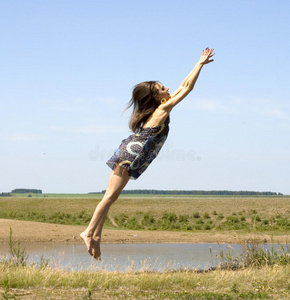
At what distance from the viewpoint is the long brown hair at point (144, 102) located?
7.60 metres

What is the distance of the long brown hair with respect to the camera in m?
7.60

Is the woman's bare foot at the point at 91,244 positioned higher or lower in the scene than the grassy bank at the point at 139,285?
higher

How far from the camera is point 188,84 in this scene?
7539 millimetres

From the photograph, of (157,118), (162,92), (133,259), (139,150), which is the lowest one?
(133,259)

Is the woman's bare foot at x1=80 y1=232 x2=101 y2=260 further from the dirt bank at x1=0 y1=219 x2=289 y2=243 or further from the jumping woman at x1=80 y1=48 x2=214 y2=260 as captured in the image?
the dirt bank at x1=0 y1=219 x2=289 y2=243

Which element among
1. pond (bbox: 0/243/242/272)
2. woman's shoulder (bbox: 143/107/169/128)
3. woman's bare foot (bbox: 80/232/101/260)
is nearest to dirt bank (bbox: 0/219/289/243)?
pond (bbox: 0/243/242/272)

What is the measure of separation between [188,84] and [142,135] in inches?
31.6

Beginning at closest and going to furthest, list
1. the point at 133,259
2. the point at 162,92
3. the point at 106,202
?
the point at 106,202
the point at 162,92
the point at 133,259

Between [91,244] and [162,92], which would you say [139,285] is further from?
[162,92]

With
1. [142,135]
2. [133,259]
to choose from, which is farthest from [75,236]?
[142,135]

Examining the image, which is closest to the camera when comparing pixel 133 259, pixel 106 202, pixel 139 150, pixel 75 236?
pixel 139 150

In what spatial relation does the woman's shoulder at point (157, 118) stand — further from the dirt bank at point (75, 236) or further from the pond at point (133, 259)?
the dirt bank at point (75, 236)

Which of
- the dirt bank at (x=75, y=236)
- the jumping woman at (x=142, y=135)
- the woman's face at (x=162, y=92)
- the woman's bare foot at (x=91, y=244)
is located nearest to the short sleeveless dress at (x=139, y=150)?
the jumping woman at (x=142, y=135)

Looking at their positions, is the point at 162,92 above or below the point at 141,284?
above
